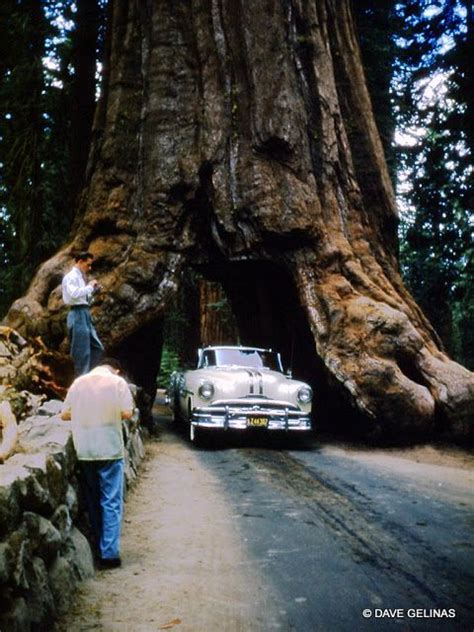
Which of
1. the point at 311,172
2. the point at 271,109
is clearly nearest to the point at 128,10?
the point at 271,109

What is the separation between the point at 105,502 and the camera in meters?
4.91

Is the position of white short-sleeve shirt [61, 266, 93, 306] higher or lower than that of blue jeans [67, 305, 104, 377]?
higher

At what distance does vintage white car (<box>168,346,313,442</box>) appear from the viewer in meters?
10.4

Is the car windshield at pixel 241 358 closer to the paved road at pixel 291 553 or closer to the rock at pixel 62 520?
the paved road at pixel 291 553

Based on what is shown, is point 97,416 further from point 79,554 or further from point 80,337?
point 80,337

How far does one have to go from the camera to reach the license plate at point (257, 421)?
10.4m

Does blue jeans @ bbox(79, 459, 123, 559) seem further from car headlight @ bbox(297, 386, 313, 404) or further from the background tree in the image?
the background tree

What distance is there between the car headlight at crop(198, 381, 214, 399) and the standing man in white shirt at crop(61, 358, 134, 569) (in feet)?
17.9

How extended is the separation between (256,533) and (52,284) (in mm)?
7067

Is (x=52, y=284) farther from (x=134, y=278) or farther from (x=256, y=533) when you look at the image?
(x=256, y=533)

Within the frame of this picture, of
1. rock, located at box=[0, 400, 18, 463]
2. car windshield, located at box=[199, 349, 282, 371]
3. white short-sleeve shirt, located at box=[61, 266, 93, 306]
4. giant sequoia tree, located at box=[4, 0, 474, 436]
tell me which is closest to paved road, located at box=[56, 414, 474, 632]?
rock, located at box=[0, 400, 18, 463]

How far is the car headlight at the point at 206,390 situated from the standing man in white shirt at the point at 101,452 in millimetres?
5443
